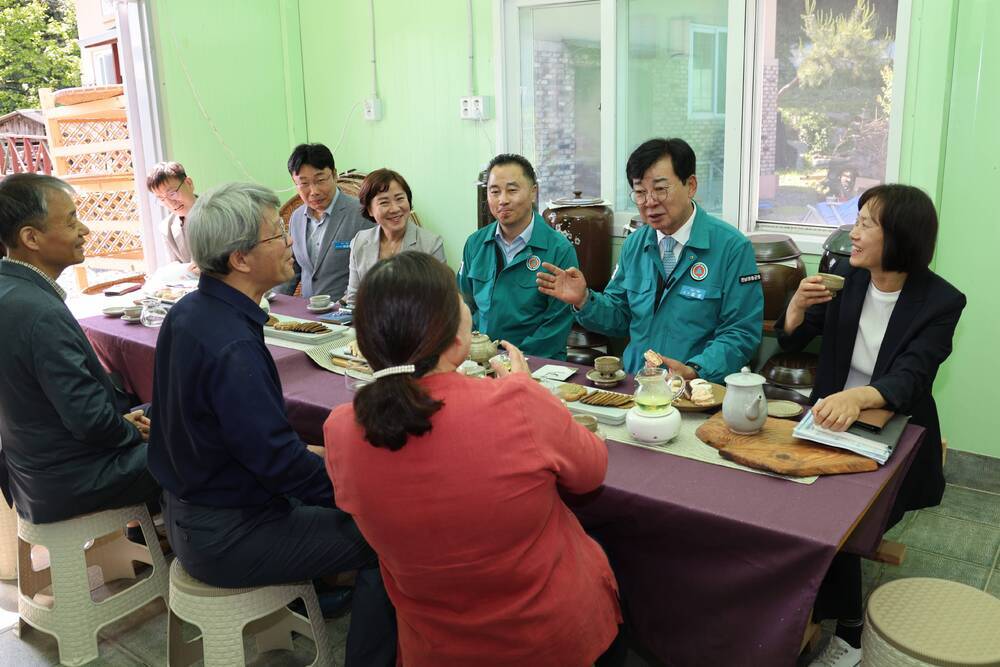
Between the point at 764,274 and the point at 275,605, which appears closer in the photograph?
the point at 275,605

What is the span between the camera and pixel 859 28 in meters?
3.28

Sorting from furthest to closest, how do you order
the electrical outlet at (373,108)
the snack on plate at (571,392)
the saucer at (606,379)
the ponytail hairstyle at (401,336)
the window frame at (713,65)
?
the electrical outlet at (373,108) → the window frame at (713,65) → the saucer at (606,379) → the snack on plate at (571,392) → the ponytail hairstyle at (401,336)

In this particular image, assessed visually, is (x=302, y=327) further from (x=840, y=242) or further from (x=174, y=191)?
(x=840, y=242)

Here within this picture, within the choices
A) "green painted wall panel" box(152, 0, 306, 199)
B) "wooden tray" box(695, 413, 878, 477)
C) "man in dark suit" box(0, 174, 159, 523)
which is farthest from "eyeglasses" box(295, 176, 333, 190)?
"wooden tray" box(695, 413, 878, 477)

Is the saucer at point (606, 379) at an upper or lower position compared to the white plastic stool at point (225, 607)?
upper

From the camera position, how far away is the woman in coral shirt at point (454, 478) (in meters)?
1.25

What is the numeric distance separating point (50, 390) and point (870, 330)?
223 centimetres

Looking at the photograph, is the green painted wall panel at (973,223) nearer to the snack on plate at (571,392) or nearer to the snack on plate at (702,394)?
the snack on plate at (702,394)

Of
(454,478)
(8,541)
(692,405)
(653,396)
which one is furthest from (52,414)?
(692,405)

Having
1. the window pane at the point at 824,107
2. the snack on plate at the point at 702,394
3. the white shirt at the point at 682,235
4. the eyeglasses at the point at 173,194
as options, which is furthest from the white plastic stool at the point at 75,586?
the window pane at the point at 824,107

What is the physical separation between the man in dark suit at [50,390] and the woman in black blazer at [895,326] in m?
1.94

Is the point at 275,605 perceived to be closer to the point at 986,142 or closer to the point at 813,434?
A: the point at 813,434

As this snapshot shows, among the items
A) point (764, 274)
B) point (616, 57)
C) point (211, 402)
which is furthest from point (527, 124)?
point (211, 402)

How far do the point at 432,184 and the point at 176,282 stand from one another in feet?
5.77
